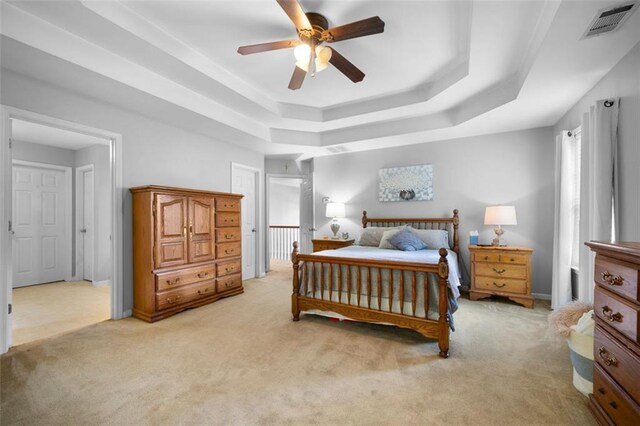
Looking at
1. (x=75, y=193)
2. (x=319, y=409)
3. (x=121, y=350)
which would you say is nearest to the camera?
(x=319, y=409)

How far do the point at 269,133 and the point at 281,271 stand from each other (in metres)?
3.00

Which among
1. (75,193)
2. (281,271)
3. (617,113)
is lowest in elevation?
(281,271)

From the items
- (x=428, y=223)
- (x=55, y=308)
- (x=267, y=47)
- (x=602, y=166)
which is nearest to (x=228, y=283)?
(x=55, y=308)

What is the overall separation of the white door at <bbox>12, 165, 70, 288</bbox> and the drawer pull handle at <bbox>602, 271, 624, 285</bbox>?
7149 millimetres

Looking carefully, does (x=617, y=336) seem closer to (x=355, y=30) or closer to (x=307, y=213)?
(x=355, y=30)

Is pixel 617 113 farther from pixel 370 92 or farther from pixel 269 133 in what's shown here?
pixel 269 133

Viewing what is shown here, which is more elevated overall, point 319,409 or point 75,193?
point 75,193

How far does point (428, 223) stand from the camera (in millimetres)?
4816

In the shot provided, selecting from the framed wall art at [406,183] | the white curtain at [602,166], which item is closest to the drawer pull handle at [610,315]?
the white curtain at [602,166]

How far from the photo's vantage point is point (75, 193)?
→ 517 cm

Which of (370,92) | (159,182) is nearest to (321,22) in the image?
(370,92)

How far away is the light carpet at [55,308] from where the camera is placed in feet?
9.68

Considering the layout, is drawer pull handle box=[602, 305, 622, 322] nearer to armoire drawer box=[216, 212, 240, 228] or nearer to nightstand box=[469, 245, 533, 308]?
nightstand box=[469, 245, 533, 308]

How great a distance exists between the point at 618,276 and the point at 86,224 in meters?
6.92
